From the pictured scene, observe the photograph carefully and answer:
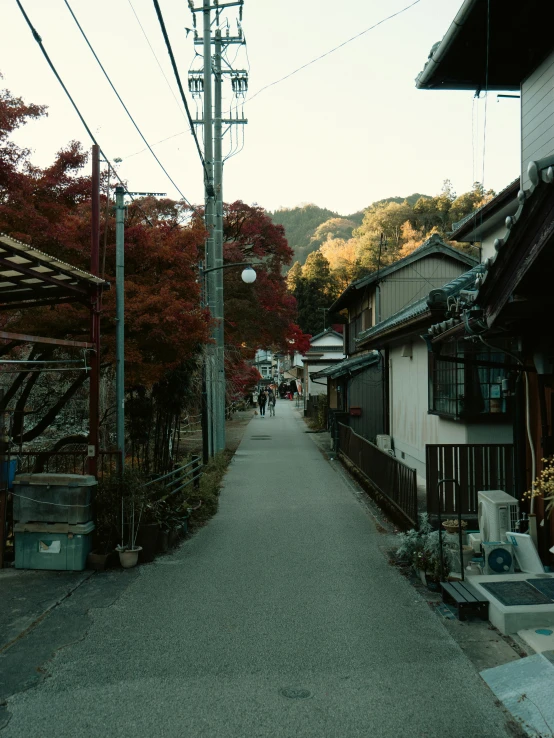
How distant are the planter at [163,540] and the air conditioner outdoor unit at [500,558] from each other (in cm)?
454

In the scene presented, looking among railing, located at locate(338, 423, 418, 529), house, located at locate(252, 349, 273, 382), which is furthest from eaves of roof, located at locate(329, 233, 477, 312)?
house, located at locate(252, 349, 273, 382)

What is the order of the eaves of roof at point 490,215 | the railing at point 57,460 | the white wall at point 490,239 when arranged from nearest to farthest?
the railing at point 57,460 → the eaves of roof at point 490,215 → the white wall at point 490,239

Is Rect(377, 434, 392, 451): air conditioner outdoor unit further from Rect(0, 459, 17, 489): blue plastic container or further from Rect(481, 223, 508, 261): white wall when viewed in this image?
Rect(0, 459, 17, 489): blue plastic container

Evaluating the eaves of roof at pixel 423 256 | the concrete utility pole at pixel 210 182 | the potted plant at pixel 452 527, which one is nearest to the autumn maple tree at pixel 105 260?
the potted plant at pixel 452 527

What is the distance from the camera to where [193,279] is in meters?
11.5

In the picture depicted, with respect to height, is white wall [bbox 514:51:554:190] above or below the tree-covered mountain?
below

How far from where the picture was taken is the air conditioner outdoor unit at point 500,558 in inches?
283

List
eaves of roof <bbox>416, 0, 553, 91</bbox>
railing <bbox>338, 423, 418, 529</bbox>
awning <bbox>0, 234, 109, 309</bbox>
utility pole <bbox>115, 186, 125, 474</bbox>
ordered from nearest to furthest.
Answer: awning <bbox>0, 234, 109, 309</bbox> → eaves of roof <bbox>416, 0, 553, 91</bbox> → utility pole <bbox>115, 186, 125, 474</bbox> → railing <bbox>338, 423, 418, 529</bbox>

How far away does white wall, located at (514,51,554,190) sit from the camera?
769 centimetres

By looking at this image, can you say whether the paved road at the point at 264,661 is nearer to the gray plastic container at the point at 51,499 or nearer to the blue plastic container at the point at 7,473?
the gray plastic container at the point at 51,499

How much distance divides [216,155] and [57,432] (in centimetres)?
1029

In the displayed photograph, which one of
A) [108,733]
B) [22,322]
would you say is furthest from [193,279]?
[108,733]

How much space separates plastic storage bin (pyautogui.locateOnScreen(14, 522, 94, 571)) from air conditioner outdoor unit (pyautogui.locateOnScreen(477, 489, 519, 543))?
4899mm

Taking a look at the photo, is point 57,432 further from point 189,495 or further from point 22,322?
point 22,322
